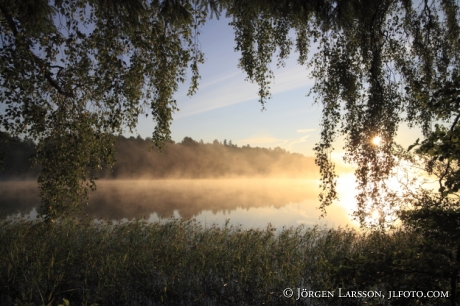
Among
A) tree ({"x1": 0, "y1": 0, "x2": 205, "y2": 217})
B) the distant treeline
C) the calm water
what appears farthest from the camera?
the distant treeline

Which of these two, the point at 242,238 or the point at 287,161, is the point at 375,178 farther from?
the point at 287,161

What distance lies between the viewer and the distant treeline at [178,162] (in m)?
68.0

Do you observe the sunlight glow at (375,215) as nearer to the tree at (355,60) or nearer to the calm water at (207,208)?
the tree at (355,60)

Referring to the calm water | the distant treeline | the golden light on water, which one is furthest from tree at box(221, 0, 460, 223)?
the distant treeline

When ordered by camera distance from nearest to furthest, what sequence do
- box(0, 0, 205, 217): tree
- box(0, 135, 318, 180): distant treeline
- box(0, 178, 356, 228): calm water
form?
box(0, 0, 205, 217): tree < box(0, 178, 356, 228): calm water < box(0, 135, 318, 180): distant treeline

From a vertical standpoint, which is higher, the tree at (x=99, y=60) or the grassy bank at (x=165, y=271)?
the tree at (x=99, y=60)

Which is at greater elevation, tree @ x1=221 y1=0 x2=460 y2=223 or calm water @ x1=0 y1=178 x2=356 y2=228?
tree @ x1=221 y1=0 x2=460 y2=223

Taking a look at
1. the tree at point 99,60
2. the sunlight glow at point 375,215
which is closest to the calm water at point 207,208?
the sunlight glow at point 375,215

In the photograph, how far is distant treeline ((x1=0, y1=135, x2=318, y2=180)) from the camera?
68.0 m

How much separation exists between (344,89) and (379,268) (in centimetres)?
491

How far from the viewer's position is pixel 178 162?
104500mm

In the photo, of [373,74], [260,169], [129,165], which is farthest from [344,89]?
→ [260,169]

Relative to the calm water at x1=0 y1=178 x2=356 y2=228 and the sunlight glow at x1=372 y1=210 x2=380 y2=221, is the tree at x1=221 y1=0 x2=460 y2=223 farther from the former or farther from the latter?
the calm water at x1=0 y1=178 x2=356 y2=228

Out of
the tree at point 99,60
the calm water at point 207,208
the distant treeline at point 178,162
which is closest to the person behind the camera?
the tree at point 99,60
